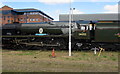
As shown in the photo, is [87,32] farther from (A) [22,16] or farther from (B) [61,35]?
(A) [22,16]

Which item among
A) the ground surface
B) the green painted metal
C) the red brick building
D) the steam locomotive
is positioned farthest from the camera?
the red brick building

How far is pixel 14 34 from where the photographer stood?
53.2ft

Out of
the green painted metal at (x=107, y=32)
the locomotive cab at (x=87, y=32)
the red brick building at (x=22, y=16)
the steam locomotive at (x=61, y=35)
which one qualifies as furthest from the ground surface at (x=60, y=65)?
the red brick building at (x=22, y=16)

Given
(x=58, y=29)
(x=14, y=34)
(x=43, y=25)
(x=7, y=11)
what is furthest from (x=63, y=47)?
(x=7, y=11)

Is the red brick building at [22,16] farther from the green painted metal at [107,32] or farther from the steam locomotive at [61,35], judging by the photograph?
the green painted metal at [107,32]

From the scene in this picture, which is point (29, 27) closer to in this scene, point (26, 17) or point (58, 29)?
point (58, 29)

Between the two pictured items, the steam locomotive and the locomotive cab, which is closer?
the steam locomotive

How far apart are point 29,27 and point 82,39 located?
19.1 ft

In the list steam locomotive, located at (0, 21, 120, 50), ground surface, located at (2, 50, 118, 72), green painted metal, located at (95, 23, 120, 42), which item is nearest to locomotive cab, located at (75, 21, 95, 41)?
steam locomotive, located at (0, 21, 120, 50)

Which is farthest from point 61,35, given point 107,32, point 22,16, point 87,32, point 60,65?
point 22,16

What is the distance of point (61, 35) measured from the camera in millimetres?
14508

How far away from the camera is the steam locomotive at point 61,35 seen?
13.7 metres

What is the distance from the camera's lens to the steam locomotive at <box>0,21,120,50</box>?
45.0ft

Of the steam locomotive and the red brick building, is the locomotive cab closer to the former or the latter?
the steam locomotive
